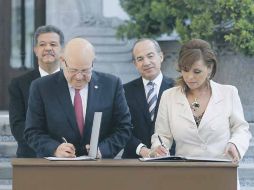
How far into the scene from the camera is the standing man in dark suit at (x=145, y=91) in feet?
19.7

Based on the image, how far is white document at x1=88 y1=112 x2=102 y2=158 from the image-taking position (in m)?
4.69

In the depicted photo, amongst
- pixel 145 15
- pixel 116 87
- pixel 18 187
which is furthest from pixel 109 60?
pixel 18 187

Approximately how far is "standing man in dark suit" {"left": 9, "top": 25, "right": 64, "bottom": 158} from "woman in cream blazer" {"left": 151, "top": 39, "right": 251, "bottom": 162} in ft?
3.64

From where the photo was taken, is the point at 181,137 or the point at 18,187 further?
the point at 181,137

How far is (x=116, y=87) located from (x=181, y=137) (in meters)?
0.51

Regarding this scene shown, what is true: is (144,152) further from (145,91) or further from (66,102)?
(66,102)

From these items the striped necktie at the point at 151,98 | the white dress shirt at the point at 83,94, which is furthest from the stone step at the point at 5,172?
the white dress shirt at the point at 83,94

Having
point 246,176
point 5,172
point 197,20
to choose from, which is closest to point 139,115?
point 246,176

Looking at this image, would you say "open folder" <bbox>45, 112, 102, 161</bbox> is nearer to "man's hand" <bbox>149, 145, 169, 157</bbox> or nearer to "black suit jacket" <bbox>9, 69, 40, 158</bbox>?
"man's hand" <bbox>149, 145, 169, 157</bbox>

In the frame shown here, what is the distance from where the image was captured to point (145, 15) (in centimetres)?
931

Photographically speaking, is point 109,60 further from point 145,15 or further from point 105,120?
point 105,120

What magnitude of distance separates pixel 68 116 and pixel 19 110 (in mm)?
913

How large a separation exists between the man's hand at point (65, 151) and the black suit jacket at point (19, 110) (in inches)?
39.0

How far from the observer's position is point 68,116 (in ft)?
16.9
